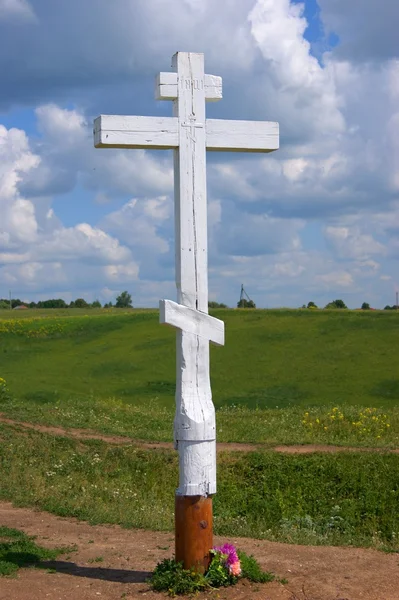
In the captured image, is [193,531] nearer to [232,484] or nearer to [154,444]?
[232,484]

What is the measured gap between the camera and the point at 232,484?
46.9 feet

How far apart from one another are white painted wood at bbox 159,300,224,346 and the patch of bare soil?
80.6 inches

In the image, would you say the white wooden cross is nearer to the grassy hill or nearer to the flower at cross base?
the flower at cross base

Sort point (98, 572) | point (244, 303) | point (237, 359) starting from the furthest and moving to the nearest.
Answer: point (244, 303)
point (237, 359)
point (98, 572)

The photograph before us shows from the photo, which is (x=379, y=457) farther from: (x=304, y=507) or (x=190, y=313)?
(x=190, y=313)

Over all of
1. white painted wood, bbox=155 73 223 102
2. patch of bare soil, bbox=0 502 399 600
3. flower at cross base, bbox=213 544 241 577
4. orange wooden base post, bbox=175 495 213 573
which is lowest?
patch of bare soil, bbox=0 502 399 600

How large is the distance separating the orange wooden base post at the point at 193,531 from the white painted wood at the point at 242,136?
2916 millimetres

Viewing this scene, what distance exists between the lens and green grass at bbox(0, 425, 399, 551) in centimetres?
1181

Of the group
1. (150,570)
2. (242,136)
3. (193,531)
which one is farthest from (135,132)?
(150,570)

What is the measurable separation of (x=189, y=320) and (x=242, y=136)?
1649 mm

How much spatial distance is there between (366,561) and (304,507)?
19.8ft

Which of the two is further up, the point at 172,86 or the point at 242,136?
the point at 172,86

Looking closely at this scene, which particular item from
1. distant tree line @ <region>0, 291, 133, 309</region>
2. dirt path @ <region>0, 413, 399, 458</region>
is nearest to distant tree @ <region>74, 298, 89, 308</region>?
distant tree line @ <region>0, 291, 133, 309</region>

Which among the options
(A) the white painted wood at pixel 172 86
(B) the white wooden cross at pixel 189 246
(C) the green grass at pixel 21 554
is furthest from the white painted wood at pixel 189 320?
(C) the green grass at pixel 21 554
